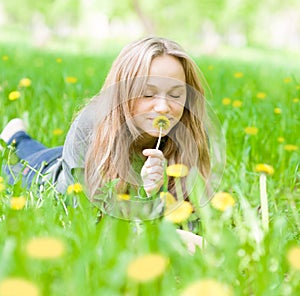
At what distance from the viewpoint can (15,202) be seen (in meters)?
1.02

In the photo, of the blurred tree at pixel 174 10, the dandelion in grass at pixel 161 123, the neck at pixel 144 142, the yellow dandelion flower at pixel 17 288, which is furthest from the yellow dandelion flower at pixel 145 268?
the blurred tree at pixel 174 10

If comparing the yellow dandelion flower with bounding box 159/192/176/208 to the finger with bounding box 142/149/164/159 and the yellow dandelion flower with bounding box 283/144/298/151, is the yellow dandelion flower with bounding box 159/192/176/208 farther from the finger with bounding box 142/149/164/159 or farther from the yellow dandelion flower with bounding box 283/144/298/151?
the yellow dandelion flower with bounding box 283/144/298/151

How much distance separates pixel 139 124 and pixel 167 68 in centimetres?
17

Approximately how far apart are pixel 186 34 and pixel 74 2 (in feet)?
18.6

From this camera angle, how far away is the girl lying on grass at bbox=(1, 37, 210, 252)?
139 centimetres

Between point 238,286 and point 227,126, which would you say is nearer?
point 238,286

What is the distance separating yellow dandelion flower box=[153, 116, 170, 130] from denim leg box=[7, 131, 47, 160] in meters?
0.88

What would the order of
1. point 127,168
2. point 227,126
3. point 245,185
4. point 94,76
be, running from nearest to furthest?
point 127,168 → point 245,185 → point 227,126 → point 94,76

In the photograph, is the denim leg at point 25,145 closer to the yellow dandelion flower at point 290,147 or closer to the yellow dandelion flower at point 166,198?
the yellow dandelion flower at point 290,147

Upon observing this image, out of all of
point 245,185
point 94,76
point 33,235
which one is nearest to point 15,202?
point 33,235

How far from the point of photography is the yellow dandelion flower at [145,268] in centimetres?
68

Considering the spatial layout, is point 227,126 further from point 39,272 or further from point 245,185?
point 39,272

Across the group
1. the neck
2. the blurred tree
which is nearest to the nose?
the neck

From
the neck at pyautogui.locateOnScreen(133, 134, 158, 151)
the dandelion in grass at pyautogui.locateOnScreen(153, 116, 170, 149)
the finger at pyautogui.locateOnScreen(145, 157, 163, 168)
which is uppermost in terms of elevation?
the dandelion in grass at pyautogui.locateOnScreen(153, 116, 170, 149)
